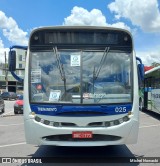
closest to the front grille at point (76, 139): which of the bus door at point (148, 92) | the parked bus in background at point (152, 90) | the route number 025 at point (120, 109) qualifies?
the route number 025 at point (120, 109)

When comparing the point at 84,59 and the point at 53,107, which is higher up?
the point at 84,59

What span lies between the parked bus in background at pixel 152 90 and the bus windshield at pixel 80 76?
1160 cm

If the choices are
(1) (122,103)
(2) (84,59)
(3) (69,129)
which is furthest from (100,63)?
(3) (69,129)

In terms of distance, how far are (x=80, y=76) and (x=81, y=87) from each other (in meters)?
0.26

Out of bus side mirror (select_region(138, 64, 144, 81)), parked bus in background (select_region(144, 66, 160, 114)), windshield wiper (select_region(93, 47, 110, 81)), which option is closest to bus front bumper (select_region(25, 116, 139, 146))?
windshield wiper (select_region(93, 47, 110, 81))

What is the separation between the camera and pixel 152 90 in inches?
856

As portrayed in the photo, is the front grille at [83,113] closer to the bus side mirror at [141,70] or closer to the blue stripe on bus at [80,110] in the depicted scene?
the blue stripe on bus at [80,110]

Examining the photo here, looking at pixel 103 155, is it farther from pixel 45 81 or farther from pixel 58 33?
pixel 58 33

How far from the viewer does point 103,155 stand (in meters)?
8.74

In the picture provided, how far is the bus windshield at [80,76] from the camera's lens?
7.94 meters

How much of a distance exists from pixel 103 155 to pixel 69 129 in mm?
Result: 1614

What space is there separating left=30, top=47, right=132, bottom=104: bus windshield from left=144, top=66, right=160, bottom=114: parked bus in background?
1160 cm

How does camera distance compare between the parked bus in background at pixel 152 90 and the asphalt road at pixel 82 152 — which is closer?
the asphalt road at pixel 82 152

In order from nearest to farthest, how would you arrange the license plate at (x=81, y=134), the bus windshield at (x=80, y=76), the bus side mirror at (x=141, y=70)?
the license plate at (x=81, y=134) → the bus windshield at (x=80, y=76) → the bus side mirror at (x=141, y=70)
